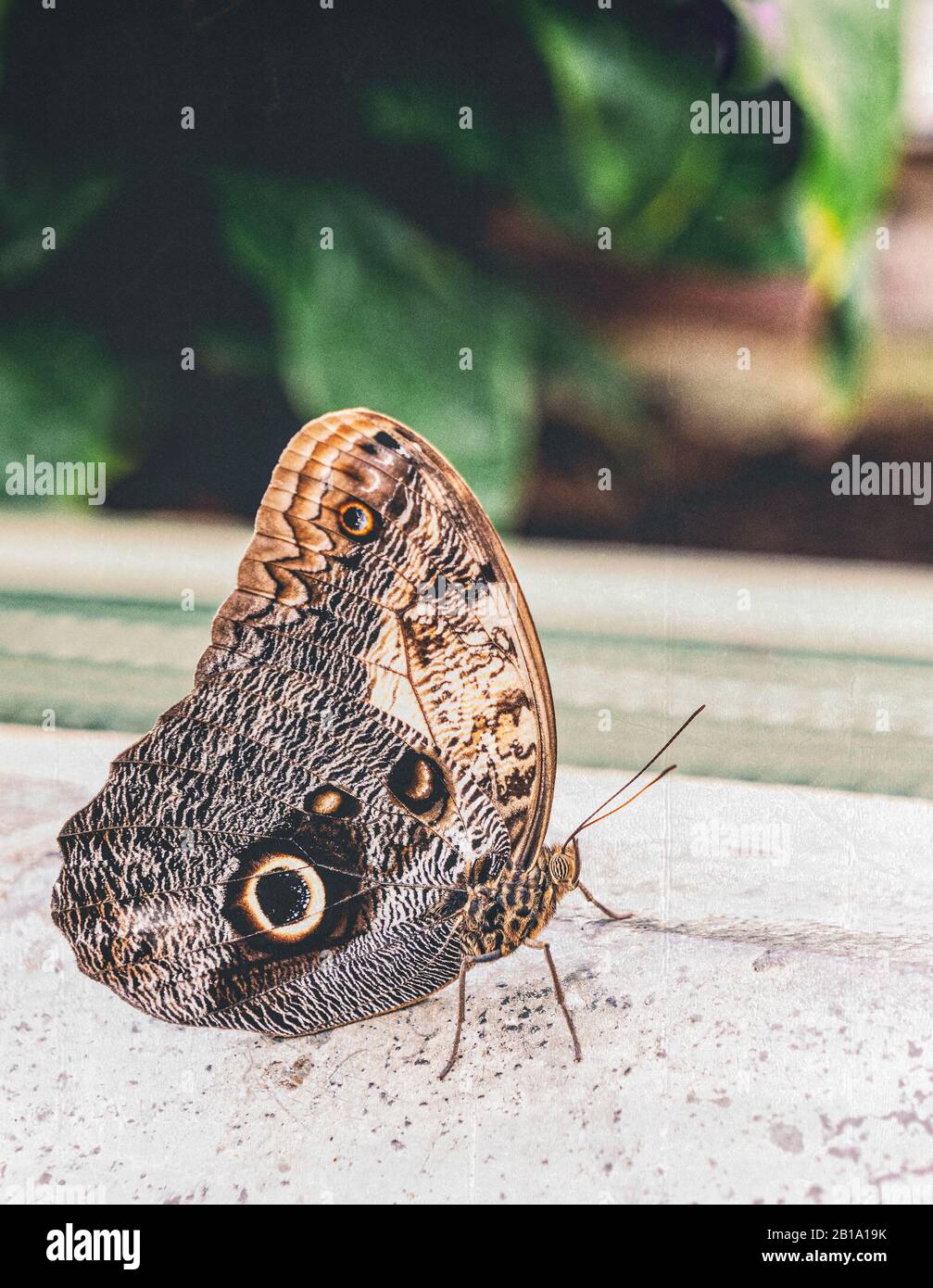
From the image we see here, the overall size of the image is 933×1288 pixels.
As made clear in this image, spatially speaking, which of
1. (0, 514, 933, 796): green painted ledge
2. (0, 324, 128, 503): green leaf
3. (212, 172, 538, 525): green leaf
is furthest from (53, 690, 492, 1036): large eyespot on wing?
(0, 324, 128, 503): green leaf

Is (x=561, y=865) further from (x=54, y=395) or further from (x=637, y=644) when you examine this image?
(x=54, y=395)

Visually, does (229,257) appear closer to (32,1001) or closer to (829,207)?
(829,207)

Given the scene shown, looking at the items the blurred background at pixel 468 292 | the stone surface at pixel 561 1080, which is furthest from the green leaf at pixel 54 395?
the stone surface at pixel 561 1080

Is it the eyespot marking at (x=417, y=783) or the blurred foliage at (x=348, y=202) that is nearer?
the eyespot marking at (x=417, y=783)

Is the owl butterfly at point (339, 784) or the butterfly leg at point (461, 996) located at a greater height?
the owl butterfly at point (339, 784)

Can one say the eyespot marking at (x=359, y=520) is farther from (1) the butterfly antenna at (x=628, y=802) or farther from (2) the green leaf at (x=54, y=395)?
(2) the green leaf at (x=54, y=395)

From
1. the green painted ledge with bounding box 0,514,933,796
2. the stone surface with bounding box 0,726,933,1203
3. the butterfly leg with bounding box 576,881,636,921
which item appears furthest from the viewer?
the green painted ledge with bounding box 0,514,933,796

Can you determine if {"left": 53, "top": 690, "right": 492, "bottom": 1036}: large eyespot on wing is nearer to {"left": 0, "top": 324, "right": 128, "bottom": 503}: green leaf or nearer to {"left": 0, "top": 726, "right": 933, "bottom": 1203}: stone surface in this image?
{"left": 0, "top": 726, "right": 933, "bottom": 1203}: stone surface
